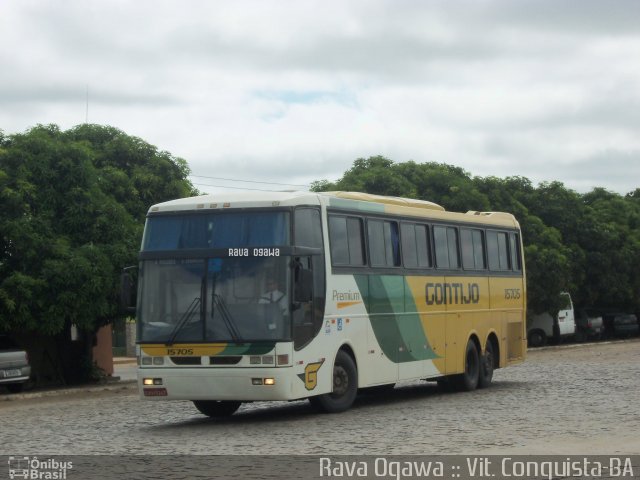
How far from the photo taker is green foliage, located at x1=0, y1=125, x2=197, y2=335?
29.0m

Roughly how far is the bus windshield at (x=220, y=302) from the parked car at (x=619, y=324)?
45.4m

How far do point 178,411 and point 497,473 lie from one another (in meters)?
11.3

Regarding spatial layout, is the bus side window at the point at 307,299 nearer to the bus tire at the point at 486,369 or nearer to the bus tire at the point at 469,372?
the bus tire at the point at 469,372

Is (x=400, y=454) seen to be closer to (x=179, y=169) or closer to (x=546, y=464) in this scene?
(x=546, y=464)

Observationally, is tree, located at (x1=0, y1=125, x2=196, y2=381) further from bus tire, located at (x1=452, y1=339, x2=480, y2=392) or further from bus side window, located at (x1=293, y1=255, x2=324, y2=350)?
bus side window, located at (x1=293, y1=255, x2=324, y2=350)

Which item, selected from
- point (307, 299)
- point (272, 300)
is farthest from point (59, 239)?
point (307, 299)

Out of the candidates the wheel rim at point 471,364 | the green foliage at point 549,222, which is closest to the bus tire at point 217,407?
the wheel rim at point 471,364

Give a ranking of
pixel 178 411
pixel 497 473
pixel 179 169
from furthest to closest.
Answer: pixel 179 169
pixel 178 411
pixel 497 473

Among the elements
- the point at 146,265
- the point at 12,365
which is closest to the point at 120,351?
the point at 12,365

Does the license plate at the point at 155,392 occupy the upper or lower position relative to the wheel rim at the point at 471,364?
lower

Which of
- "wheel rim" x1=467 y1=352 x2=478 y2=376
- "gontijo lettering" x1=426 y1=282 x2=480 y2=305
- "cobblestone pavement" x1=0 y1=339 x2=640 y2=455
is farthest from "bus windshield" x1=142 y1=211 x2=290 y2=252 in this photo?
"wheel rim" x1=467 y1=352 x2=478 y2=376

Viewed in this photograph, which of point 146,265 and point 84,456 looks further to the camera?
point 146,265

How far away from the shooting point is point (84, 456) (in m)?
14.4

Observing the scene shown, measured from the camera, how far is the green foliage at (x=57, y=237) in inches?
1143
